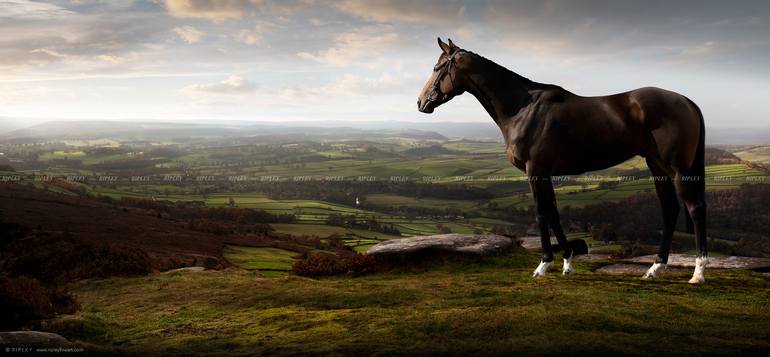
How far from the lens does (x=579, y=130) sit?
9.74m

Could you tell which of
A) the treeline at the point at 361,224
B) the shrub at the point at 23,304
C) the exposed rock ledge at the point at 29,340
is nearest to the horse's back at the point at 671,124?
the exposed rock ledge at the point at 29,340

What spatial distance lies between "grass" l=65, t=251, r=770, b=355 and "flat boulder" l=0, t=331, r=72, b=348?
0.39 metres

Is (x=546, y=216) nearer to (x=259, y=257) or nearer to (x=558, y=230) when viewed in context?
(x=558, y=230)

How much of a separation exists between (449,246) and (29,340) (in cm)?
1046

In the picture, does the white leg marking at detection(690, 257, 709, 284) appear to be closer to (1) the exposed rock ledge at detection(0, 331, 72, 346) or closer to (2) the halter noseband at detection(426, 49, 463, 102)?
(2) the halter noseband at detection(426, 49, 463, 102)

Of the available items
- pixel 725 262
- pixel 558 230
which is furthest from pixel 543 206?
pixel 725 262

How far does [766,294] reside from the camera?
8414mm

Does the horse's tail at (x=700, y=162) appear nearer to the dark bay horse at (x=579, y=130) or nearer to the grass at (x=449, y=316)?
the dark bay horse at (x=579, y=130)

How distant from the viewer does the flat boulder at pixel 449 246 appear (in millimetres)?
13829

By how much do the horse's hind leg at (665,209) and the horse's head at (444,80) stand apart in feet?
15.2

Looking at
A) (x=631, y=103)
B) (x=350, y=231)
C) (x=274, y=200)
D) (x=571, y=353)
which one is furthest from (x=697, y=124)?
(x=274, y=200)

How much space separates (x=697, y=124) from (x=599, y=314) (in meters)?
5.03

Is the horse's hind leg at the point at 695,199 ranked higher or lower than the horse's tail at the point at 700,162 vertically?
lower

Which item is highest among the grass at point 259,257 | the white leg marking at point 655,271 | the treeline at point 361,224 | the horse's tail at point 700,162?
the horse's tail at point 700,162
